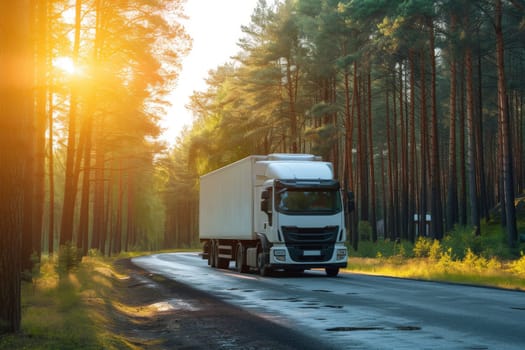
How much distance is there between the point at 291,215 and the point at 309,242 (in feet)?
3.75

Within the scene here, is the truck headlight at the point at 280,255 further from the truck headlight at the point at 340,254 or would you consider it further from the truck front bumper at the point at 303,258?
the truck headlight at the point at 340,254

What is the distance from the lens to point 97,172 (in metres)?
43.0

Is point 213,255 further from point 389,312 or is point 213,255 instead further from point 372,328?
point 372,328

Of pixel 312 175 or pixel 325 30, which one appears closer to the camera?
pixel 312 175

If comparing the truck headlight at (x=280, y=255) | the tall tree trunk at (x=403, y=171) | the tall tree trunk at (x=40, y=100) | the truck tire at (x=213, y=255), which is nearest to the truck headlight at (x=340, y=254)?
the truck headlight at (x=280, y=255)

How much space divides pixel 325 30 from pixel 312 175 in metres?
20.6

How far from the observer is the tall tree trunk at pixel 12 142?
28.8 feet

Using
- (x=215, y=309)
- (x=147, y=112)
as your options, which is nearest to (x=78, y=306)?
(x=215, y=309)

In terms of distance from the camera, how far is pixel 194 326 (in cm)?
1149

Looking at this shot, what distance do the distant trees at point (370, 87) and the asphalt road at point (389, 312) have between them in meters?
12.7

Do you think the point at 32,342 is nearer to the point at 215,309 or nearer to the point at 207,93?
the point at 215,309

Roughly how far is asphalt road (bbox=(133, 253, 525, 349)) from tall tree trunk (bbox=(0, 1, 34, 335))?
4.13 meters

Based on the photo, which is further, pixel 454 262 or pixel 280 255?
pixel 454 262

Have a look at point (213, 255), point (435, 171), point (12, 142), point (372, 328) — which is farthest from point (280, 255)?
point (12, 142)
